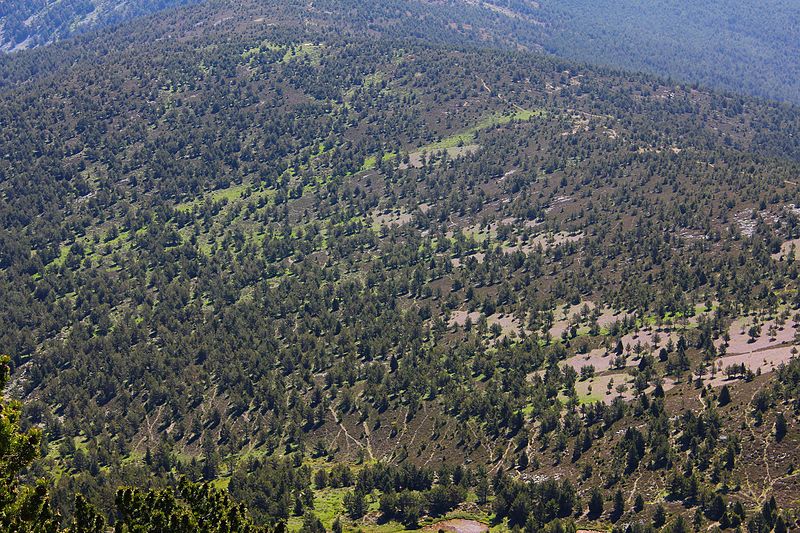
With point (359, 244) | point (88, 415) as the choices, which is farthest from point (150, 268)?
point (88, 415)

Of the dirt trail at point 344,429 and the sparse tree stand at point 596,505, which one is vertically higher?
the sparse tree stand at point 596,505

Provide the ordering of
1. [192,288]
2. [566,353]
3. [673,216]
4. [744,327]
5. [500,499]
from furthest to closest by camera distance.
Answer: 1. [192,288]
2. [673,216]
3. [566,353]
4. [744,327]
5. [500,499]

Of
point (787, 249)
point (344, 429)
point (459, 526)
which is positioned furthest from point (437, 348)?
point (787, 249)

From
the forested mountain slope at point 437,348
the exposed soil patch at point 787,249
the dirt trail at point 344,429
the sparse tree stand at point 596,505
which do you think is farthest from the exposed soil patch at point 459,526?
the exposed soil patch at point 787,249

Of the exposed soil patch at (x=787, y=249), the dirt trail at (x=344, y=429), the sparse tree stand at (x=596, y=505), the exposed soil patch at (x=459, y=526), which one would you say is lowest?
the dirt trail at (x=344, y=429)

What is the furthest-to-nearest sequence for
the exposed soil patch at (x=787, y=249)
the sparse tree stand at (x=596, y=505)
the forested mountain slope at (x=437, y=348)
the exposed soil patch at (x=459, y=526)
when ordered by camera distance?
1. the exposed soil patch at (x=787, y=249)
2. the forested mountain slope at (x=437, y=348)
3. the exposed soil patch at (x=459, y=526)
4. the sparse tree stand at (x=596, y=505)

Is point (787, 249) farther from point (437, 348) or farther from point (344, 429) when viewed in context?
point (344, 429)

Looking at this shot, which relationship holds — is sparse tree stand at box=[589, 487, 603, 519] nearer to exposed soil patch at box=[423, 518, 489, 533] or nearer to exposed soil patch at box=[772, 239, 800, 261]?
exposed soil patch at box=[423, 518, 489, 533]

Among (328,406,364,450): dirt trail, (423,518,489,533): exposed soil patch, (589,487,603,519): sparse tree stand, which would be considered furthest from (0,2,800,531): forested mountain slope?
(423,518,489,533): exposed soil patch

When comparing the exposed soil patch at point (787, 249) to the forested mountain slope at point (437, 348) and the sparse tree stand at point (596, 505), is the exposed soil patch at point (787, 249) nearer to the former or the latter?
the forested mountain slope at point (437, 348)

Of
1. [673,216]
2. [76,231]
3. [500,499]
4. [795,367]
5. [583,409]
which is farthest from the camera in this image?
[76,231]

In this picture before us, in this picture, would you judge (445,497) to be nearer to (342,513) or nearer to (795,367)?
(342,513)
